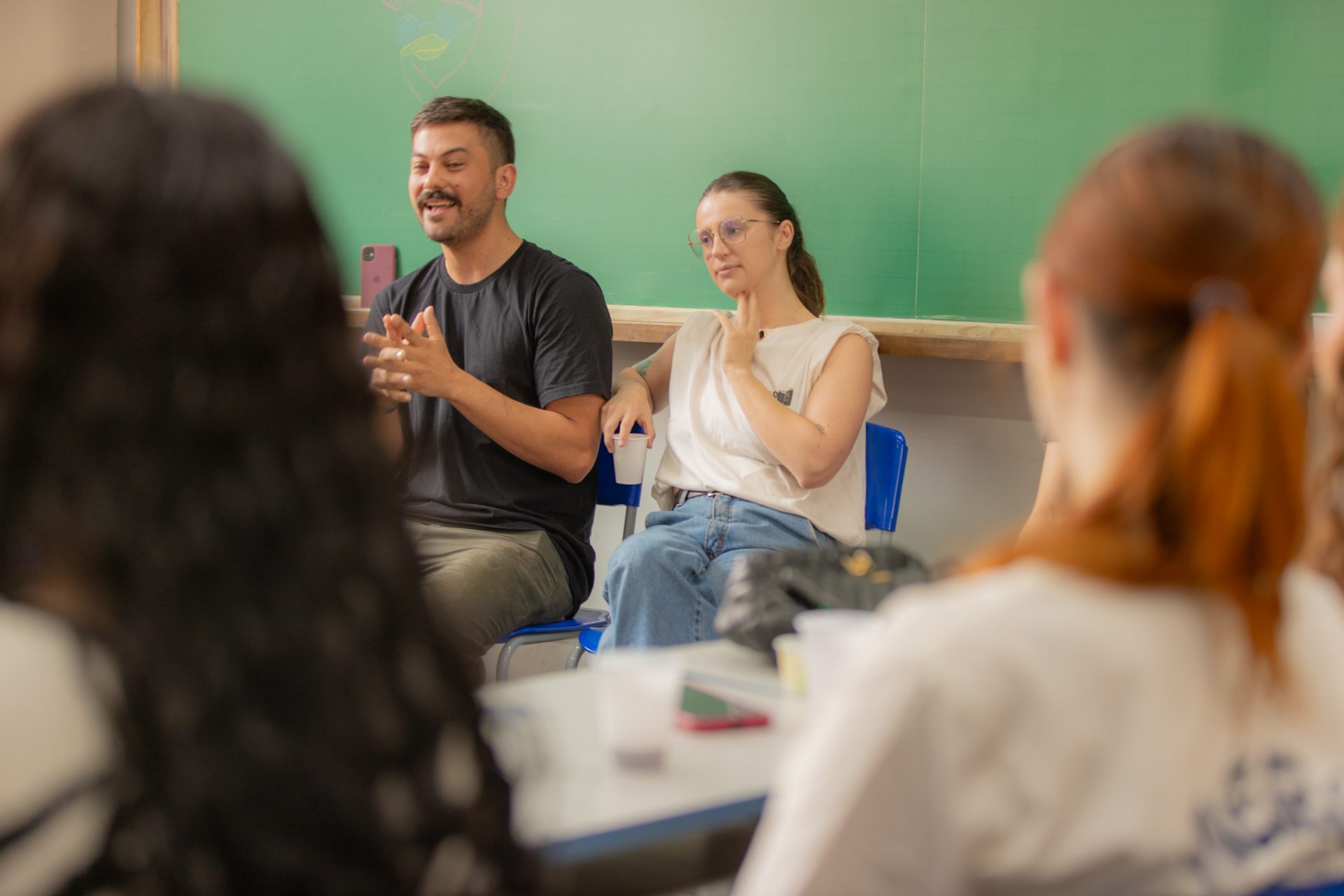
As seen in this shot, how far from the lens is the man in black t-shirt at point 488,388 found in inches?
93.6

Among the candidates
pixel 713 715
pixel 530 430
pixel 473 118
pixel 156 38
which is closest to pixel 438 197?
pixel 473 118

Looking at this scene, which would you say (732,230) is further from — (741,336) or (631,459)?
(631,459)

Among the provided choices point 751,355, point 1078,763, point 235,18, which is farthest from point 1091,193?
point 235,18

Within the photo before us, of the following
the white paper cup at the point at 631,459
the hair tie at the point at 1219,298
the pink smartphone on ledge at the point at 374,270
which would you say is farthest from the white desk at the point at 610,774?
the pink smartphone on ledge at the point at 374,270

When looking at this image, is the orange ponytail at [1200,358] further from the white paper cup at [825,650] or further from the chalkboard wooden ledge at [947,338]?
the chalkboard wooden ledge at [947,338]

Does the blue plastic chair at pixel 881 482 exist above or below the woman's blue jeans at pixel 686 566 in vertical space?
above

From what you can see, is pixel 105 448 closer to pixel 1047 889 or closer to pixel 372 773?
pixel 372 773

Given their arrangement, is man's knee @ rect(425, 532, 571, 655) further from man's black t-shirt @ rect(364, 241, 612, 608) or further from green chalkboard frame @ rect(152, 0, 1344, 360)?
green chalkboard frame @ rect(152, 0, 1344, 360)

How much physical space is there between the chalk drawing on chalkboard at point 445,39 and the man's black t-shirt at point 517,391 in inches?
30.9

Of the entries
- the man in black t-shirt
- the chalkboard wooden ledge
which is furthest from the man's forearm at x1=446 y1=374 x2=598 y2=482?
the chalkboard wooden ledge

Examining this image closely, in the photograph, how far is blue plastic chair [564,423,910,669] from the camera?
97.3 inches

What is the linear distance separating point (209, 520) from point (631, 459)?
2047 mm

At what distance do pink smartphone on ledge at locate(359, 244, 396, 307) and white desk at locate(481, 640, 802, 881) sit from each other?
2.23 metres

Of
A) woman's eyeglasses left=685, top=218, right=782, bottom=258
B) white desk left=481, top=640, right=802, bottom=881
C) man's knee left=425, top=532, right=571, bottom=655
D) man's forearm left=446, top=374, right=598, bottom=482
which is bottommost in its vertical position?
man's knee left=425, top=532, right=571, bottom=655
